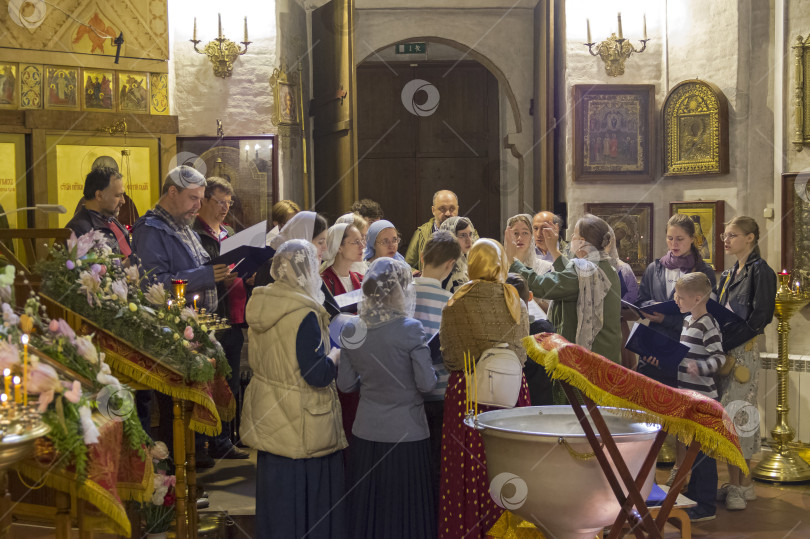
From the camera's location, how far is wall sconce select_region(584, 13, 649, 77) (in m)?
8.91

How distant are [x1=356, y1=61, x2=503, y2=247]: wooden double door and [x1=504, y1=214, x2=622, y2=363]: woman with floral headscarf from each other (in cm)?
731

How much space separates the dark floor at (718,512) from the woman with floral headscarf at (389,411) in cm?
100

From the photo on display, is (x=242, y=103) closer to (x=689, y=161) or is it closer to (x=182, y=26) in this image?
(x=182, y=26)

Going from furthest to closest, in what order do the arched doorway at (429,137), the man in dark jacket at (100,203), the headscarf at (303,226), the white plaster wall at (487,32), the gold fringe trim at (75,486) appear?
the arched doorway at (429,137), the white plaster wall at (487,32), the headscarf at (303,226), the man in dark jacket at (100,203), the gold fringe trim at (75,486)

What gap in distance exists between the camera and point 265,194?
8.87 m

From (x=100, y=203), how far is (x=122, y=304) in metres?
1.62

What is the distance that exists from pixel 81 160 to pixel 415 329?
490 centimetres

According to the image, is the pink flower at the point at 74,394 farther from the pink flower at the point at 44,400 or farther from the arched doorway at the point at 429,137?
the arched doorway at the point at 429,137

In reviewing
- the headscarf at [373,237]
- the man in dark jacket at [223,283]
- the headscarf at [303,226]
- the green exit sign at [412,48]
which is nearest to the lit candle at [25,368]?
the headscarf at [303,226]

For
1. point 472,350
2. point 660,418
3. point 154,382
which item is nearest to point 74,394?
point 154,382

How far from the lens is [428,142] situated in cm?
1359

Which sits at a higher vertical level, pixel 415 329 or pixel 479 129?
pixel 479 129

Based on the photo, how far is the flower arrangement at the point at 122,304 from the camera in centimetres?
409

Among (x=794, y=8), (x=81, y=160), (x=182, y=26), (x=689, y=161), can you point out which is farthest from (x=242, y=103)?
(x=794, y=8)
